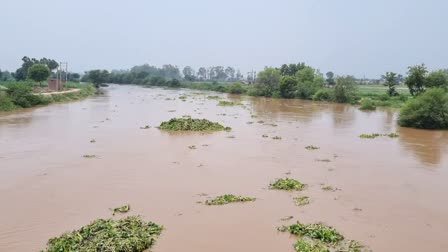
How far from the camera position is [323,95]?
5038cm

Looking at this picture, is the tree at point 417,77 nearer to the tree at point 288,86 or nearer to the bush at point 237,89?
the tree at point 288,86

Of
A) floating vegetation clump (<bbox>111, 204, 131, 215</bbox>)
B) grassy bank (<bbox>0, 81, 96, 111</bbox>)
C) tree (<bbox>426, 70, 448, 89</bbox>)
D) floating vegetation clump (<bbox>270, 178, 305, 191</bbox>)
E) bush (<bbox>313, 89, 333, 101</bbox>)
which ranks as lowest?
floating vegetation clump (<bbox>111, 204, 131, 215</bbox>)

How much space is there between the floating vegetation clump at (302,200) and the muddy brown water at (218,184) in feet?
0.55

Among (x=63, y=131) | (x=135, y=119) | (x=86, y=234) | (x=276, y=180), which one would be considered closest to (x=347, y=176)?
(x=276, y=180)

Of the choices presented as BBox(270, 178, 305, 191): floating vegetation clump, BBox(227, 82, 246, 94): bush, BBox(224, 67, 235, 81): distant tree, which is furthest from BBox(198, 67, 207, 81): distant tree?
BBox(270, 178, 305, 191): floating vegetation clump

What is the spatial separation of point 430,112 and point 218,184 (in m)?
19.3

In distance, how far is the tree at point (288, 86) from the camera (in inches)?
2121

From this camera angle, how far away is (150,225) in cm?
805

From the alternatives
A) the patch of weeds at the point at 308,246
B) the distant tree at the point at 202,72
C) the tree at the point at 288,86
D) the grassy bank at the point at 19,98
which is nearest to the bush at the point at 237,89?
the tree at the point at 288,86

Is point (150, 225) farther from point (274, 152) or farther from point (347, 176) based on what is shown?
point (274, 152)

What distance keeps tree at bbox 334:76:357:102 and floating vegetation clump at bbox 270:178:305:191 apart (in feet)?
122

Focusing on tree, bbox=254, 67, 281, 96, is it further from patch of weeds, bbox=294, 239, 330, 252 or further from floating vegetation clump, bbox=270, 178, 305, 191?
patch of weeds, bbox=294, 239, 330, 252

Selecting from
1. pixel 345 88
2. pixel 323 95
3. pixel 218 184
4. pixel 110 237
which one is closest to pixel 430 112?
pixel 218 184

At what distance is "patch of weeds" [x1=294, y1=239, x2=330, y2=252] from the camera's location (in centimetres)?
711
